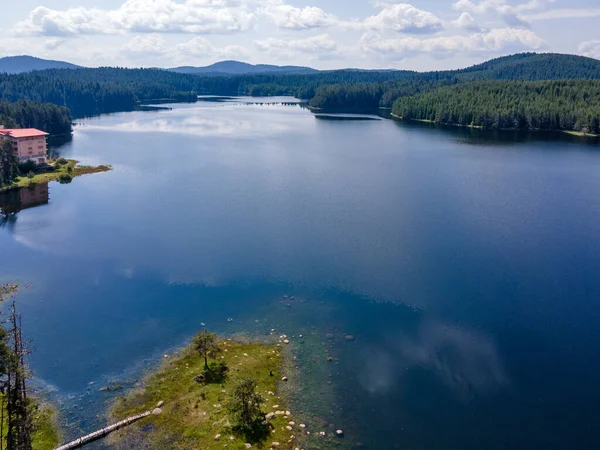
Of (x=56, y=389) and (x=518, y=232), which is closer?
(x=56, y=389)

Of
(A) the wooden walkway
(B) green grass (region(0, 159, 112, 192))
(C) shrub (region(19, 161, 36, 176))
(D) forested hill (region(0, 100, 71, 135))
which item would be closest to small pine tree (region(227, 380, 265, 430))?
(A) the wooden walkway

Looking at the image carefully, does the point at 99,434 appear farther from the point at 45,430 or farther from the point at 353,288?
the point at 353,288

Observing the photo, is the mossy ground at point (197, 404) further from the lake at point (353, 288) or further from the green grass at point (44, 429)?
the green grass at point (44, 429)

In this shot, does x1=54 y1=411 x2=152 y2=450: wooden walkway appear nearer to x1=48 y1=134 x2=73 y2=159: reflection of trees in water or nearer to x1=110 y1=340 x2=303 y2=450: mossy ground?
x1=110 y1=340 x2=303 y2=450: mossy ground

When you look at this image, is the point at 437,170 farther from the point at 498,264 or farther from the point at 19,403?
the point at 19,403

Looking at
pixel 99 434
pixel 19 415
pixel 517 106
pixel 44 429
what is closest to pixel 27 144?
pixel 44 429

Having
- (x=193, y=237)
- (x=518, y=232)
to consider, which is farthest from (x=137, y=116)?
(x=518, y=232)
